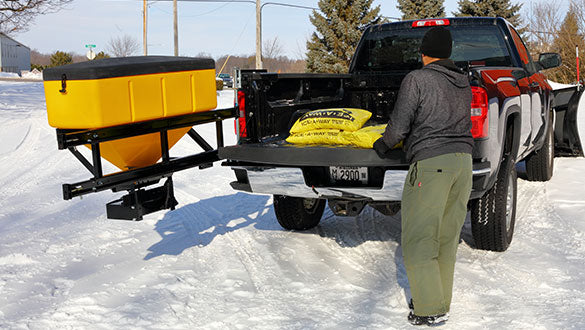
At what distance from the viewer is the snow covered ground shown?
3.69 m

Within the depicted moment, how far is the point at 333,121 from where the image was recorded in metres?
4.50

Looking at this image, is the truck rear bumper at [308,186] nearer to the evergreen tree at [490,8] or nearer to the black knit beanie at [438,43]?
the black knit beanie at [438,43]

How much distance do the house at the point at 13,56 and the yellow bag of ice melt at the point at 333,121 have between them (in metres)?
84.0

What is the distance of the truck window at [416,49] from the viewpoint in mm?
6055

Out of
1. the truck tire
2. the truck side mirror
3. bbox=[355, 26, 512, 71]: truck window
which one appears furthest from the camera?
the truck tire

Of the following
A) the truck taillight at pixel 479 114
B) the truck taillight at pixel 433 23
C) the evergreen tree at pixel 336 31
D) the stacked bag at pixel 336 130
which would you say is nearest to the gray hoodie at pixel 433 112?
the truck taillight at pixel 479 114

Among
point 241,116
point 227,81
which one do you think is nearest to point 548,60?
point 241,116

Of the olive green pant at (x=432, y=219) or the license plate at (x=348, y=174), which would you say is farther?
the license plate at (x=348, y=174)

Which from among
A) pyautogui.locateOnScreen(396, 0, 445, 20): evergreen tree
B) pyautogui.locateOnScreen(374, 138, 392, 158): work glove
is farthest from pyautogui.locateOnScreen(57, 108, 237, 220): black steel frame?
pyautogui.locateOnScreen(396, 0, 445, 20): evergreen tree

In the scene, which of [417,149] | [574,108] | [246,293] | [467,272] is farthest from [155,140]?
[574,108]

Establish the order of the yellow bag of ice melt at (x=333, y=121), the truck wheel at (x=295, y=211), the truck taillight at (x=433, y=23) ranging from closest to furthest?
the yellow bag of ice melt at (x=333, y=121) → the truck wheel at (x=295, y=211) → the truck taillight at (x=433, y=23)

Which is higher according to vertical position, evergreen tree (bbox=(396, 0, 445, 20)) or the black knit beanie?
evergreen tree (bbox=(396, 0, 445, 20))

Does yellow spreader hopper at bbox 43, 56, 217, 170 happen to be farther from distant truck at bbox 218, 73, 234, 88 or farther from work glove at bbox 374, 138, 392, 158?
distant truck at bbox 218, 73, 234, 88

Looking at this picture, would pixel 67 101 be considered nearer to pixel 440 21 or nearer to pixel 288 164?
pixel 288 164
